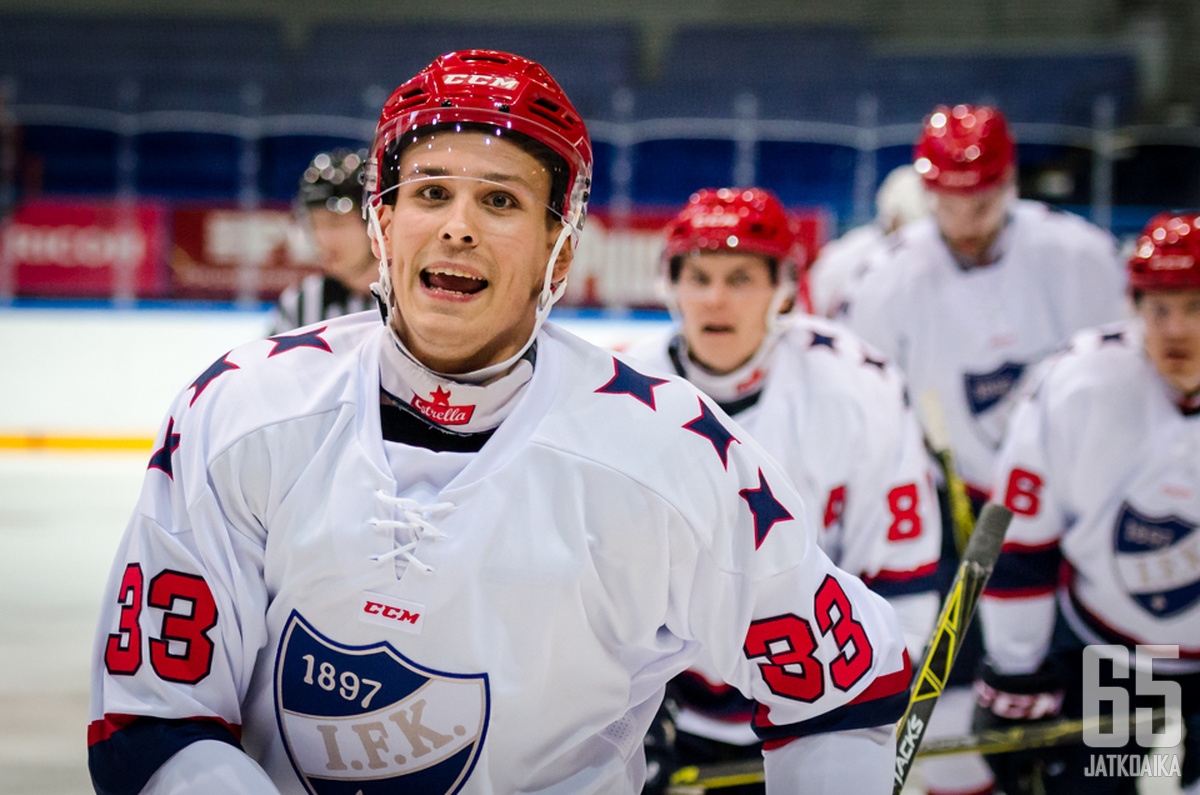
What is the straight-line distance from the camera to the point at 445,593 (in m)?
1.23

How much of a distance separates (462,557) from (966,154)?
241cm

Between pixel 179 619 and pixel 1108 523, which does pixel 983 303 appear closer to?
pixel 1108 523

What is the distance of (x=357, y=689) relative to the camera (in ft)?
4.11

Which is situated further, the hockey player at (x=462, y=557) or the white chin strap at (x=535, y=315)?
the white chin strap at (x=535, y=315)

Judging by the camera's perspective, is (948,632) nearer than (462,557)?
No

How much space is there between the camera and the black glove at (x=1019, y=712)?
2520 mm

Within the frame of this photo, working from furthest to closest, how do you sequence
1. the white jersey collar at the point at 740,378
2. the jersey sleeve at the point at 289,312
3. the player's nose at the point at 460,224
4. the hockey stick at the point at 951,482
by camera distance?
1. the jersey sleeve at the point at 289,312
2. the hockey stick at the point at 951,482
3. the white jersey collar at the point at 740,378
4. the player's nose at the point at 460,224

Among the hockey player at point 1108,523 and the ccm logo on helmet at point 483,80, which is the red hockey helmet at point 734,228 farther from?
the ccm logo on helmet at point 483,80

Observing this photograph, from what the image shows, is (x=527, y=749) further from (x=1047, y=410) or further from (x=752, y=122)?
(x=752, y=122)

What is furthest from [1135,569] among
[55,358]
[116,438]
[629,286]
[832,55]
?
[832,55]

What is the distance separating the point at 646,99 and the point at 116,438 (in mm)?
7778

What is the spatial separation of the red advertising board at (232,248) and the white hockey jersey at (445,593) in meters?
9.63

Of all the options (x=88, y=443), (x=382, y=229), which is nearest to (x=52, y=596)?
(x=88, y=443)

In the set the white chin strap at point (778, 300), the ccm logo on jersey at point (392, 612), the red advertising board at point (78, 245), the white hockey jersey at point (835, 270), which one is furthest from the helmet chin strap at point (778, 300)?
the red advertising board at point (78, 245)
